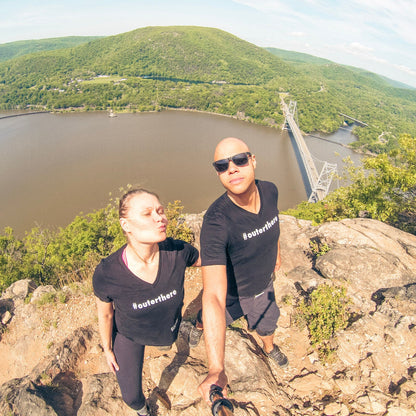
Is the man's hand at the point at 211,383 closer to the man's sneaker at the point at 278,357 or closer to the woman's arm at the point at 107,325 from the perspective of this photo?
the woman's arm at the point at 107,325

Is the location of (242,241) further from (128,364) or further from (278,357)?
(278,357)

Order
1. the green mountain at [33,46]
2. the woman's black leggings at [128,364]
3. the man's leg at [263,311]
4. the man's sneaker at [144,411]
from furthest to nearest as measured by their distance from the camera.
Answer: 1. the green mountain at [33,46]
2. the man's leg at [263,311]
3. the man's sneaker at [144,411]
4. the woman's black leggings at [128,364]

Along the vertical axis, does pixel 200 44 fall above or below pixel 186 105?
above

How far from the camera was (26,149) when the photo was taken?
3178cm

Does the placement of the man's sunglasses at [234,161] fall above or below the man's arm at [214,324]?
above

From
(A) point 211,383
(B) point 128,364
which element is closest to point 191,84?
(B) point 128,364

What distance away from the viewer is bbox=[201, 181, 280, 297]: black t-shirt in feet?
5.44

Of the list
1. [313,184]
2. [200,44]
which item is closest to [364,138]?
[313,184]

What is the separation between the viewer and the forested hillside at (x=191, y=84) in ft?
189

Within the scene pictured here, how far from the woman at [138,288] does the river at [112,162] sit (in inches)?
736

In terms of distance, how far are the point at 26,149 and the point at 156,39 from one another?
8810 centimetres

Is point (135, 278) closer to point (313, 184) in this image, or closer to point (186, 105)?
point (313, 184)

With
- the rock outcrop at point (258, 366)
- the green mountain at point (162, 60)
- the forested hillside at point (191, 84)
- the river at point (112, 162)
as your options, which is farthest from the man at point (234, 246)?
the green mountain at point (162, 60)

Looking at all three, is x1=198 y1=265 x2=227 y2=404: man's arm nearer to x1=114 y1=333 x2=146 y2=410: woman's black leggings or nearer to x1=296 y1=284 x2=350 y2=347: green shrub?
x1=114 y1=333 x2=146 y2=410: woman's black leggings
